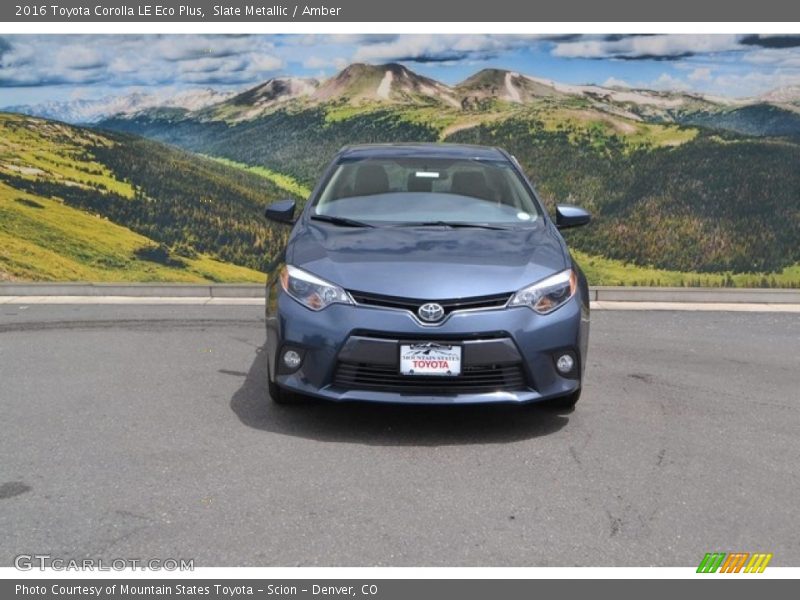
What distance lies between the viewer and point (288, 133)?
11258 millimetres

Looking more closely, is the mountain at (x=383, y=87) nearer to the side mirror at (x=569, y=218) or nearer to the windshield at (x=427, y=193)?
the windshield at (x=427, y=193)

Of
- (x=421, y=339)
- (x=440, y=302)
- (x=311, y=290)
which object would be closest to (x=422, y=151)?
(x=311, y=290)

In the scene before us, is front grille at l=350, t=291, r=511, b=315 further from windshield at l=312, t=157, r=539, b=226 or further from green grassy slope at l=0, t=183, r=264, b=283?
green grassy slope at l=0, t=183, r=264, b=283

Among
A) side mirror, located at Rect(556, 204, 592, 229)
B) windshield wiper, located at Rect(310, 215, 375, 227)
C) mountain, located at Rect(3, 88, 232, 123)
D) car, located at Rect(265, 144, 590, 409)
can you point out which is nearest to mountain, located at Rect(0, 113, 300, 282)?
mountain, located at Rect(3, 88, 232, 123)

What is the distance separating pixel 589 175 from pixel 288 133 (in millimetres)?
3557

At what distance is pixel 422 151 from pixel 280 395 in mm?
2358

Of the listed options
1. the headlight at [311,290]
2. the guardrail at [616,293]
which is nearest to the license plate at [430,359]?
the headlight at [311,290]

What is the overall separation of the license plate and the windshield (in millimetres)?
1328

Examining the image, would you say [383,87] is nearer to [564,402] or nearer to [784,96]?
[784,96]

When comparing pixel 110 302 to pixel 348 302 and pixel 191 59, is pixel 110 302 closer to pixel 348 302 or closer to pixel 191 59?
pixel 191 59

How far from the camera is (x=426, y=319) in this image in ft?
15.9

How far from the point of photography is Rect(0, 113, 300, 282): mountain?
33.2ft

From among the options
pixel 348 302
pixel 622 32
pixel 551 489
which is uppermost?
A: pixel 622 32
